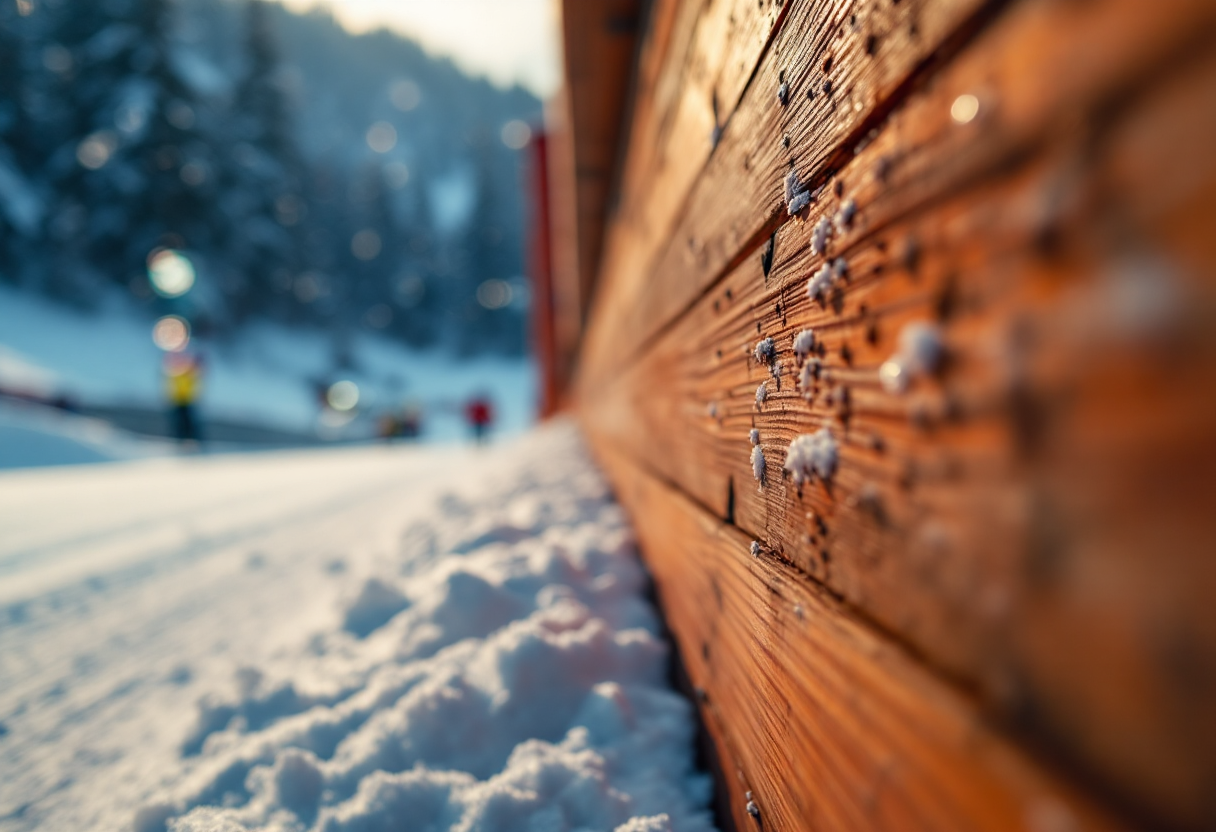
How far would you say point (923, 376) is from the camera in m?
0.39

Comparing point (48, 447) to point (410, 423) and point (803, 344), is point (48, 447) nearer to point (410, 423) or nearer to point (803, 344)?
point (803, 344)

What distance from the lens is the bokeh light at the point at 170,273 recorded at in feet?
81.4

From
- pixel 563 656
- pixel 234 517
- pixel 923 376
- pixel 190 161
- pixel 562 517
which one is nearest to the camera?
pixel 923 376

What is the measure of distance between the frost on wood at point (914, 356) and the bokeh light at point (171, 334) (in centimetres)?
2638

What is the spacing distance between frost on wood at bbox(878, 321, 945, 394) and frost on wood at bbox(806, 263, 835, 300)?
5.7 inches

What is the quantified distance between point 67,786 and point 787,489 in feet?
5.59

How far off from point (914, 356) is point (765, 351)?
366mm

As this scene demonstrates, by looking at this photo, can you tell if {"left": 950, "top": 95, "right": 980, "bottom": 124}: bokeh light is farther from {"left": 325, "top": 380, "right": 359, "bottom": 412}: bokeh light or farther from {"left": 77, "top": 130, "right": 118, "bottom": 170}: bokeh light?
{"left": 77, "top": 130, "right": 118, "bottom": 170}: bokeh light

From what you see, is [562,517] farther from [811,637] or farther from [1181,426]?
[1181,426]

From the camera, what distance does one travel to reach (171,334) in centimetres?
2316

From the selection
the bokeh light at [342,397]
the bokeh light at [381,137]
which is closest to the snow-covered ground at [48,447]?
the bokeh light at [342,397]

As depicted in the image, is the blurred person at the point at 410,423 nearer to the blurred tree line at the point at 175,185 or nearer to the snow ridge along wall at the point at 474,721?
the blurred tree line at the point at 175,185

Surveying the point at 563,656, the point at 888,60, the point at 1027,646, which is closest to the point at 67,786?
the point at 563,656

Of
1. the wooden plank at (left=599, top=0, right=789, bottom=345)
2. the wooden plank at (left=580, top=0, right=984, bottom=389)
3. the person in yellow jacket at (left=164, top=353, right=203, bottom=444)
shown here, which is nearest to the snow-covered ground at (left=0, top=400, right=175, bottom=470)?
the person in yellow jacket at (left=164, top=353, right=203, bottom=444)
